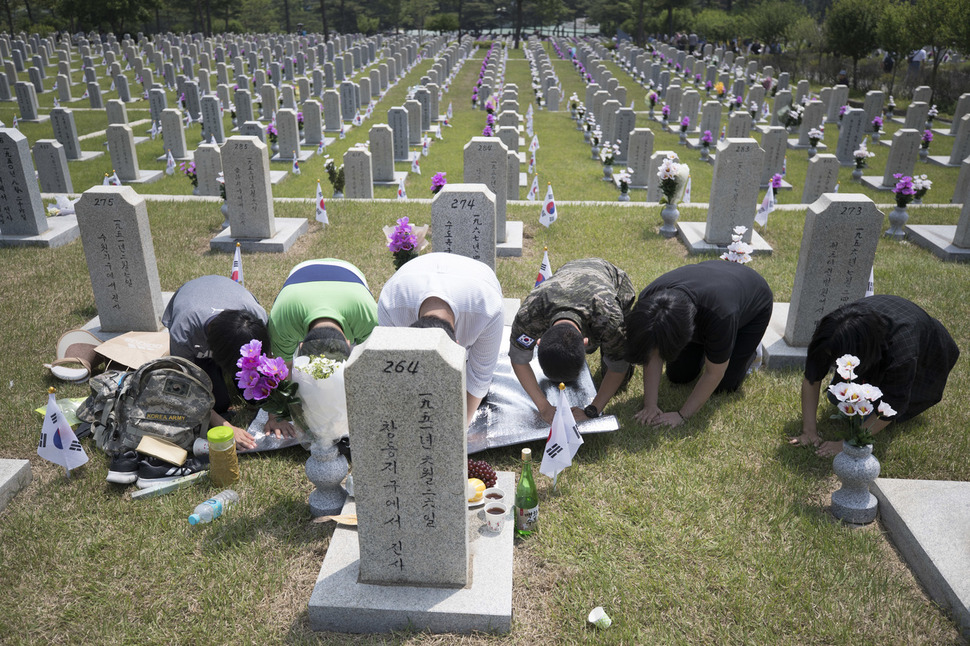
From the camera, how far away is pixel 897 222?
9.70m

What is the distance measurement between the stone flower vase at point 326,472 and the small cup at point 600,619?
1625mm

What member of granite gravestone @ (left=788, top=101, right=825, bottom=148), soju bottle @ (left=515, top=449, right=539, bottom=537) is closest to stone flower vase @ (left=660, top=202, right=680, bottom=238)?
soju bottle @ (left=515, top=449, right=539, bottom=537)

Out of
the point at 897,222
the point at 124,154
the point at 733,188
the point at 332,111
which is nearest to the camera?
the point at 733,188

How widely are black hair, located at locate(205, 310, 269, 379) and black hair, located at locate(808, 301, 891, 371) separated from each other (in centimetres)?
378

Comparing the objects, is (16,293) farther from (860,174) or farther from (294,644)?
(860,174)

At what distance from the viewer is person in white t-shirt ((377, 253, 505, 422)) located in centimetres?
414

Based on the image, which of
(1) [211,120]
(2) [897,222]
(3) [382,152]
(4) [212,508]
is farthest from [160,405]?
(1) [211,120]

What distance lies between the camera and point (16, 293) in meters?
7.30

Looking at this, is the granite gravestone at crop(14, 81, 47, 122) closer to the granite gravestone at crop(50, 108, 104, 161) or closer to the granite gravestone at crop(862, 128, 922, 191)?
the granite gravestone at crop(50, 108, 104, 161)

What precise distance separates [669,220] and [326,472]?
7.01m

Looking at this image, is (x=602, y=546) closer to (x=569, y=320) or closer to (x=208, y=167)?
(x=569, y=320)

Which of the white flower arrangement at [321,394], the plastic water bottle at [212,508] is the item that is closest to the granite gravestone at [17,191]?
the plastic water bottle at [212,508]

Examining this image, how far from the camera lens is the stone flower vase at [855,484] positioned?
13.1 ft

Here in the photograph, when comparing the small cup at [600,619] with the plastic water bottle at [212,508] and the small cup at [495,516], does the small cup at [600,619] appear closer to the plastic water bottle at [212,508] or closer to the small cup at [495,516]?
the small cup at [495,516]
